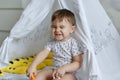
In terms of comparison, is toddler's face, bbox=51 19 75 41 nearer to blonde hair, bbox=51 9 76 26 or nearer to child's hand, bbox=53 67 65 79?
blonde hair, bbox=51 9 76 26

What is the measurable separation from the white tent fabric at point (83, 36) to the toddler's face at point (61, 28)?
0.05 meters

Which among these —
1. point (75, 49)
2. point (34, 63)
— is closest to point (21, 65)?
point (34, 63)

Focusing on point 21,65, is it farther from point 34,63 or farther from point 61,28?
point 61,28

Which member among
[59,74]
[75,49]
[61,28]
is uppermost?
[61,28]

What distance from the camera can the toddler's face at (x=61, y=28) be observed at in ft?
4.55

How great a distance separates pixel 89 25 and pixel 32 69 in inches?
16.0

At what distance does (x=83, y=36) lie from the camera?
1395 mm

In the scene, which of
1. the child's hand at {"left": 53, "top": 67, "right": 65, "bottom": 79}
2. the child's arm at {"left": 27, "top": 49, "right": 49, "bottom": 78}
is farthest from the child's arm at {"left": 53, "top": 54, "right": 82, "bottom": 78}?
the child's arm at {"left": 27, "top": 49, "right": 49, "bottom": 78}

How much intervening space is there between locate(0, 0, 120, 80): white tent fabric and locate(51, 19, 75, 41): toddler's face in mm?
54

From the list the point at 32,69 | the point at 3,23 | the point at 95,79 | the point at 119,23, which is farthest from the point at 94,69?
the point at 3,23

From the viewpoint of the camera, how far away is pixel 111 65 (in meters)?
1.57

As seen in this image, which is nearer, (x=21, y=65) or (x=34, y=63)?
(x=34, y=63)

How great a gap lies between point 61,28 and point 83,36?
125 millimetres

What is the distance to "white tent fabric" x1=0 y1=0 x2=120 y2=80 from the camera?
1.38m
